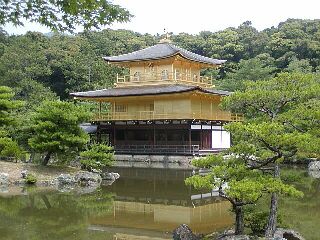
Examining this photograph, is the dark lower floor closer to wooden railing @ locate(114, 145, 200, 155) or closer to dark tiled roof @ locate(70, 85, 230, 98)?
wooden railing @ locate(114, 145, 200, 155)

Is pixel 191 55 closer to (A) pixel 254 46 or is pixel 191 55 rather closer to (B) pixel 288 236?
(B) pixel 288 236

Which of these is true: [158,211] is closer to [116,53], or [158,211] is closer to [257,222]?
[257,222]

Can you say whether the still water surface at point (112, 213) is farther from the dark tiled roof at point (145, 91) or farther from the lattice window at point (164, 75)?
the lattice window at point (164, 75)

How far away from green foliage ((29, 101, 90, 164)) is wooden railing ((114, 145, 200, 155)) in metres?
9.88

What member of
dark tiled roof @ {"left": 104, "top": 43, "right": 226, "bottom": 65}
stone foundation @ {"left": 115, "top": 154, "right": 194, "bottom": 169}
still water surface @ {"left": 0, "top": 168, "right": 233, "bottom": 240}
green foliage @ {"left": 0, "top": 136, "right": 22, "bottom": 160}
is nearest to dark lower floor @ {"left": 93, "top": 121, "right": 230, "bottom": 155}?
stone foundation @ {"left": 115, "top": 154, "right": 194, "bottom": 169}

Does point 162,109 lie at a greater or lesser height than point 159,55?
lesser

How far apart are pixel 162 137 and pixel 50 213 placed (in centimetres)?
1976

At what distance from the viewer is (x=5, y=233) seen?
1070 centimetres

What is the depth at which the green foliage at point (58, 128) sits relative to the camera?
66.6 feet

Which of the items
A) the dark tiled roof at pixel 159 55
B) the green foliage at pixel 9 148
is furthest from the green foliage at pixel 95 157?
the dark tiled roof at pixel 159 55

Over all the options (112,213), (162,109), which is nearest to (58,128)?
(112,213)

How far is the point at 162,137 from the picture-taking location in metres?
32.7

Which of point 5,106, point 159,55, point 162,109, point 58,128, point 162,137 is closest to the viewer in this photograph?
point 58,128

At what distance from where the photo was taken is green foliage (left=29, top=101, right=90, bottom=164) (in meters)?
20.3
